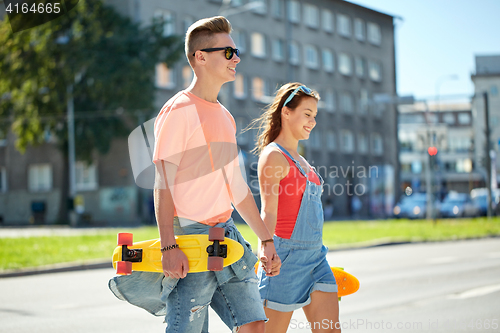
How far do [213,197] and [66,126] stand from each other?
33.0m

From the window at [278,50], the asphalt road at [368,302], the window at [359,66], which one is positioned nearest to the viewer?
the asphalt road at [368,302]

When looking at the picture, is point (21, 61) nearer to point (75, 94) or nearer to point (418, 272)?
point (75, 94)

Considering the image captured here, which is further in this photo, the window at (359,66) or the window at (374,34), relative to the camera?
the window at (374,34)

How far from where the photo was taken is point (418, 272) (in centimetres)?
1100

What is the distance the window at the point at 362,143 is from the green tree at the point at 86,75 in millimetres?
24007

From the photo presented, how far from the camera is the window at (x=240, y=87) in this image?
44438mm

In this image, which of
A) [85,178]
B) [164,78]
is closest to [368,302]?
[85,178]

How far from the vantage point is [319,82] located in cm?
5159

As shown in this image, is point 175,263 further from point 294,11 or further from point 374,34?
point 374,34

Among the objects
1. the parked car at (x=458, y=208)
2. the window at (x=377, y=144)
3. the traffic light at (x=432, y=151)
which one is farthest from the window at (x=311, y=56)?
the traffic light at (x=432, y=151)

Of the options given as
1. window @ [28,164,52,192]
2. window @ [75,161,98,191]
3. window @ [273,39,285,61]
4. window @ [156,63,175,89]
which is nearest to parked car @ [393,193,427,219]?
window @ [273,39,285,61]

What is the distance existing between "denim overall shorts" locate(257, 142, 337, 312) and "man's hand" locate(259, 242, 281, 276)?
1.16ft

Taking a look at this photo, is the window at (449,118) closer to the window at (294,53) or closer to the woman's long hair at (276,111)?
the window at (294,53)

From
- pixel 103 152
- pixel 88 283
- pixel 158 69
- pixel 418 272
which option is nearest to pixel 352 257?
pixel 418 272
